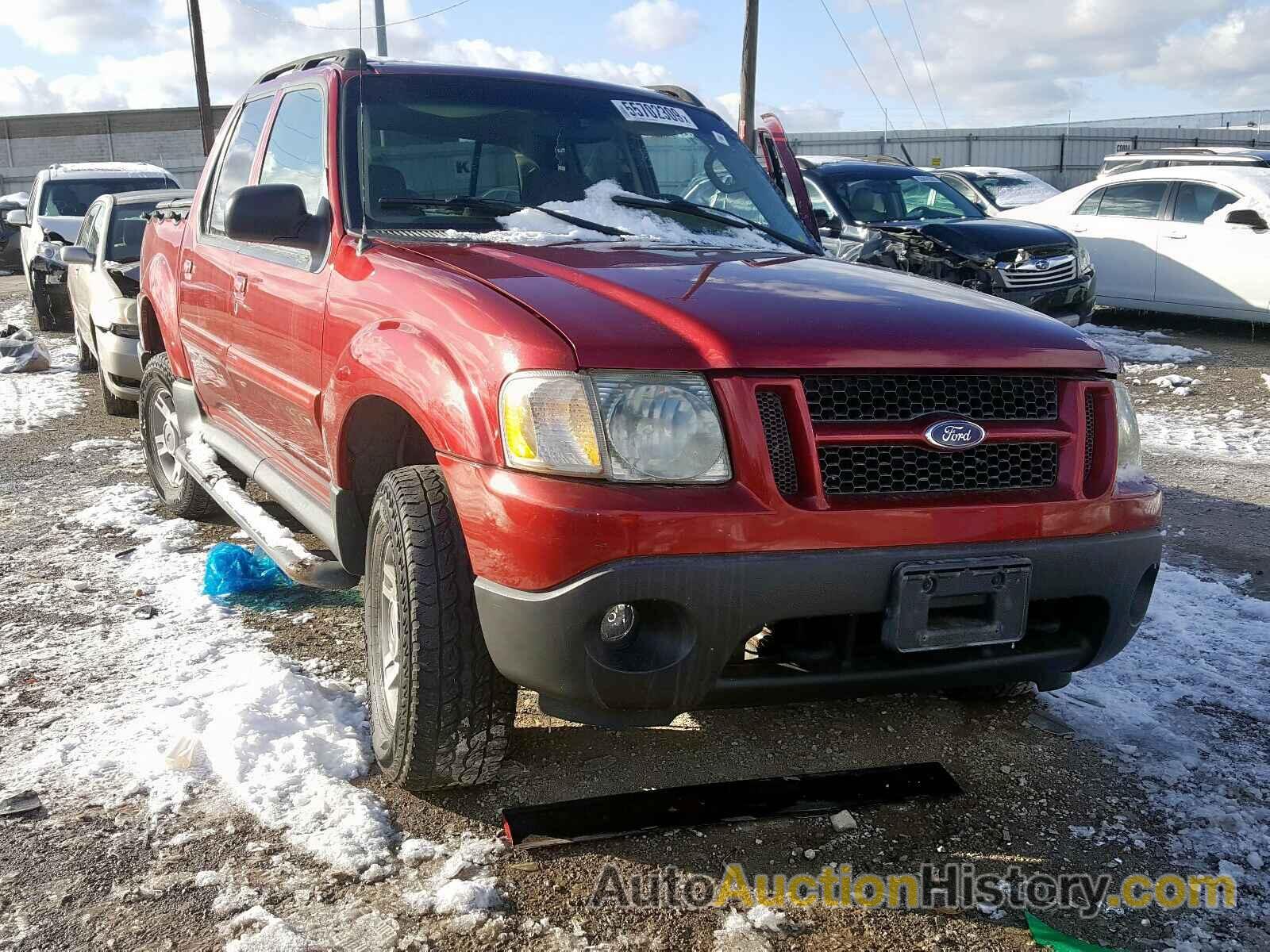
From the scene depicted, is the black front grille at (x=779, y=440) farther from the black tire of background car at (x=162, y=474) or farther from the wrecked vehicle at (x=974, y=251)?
the wrecked vehicle at (x=974, y=251)

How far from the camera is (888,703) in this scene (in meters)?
3.74

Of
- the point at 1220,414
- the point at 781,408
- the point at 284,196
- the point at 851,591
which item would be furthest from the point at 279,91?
the point at 1220,414

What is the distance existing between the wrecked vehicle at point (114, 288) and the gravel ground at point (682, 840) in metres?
4.74

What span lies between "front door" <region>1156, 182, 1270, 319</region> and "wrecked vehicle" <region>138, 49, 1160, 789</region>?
907 centimetres

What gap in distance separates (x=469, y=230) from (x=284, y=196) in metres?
0.53

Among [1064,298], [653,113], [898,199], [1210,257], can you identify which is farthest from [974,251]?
[653,113]

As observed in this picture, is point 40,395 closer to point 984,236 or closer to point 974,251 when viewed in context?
point 974,251

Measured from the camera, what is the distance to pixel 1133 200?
1221cm

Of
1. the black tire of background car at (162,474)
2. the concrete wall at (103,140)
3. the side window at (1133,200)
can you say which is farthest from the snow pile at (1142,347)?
the concrete wall at (103,140)

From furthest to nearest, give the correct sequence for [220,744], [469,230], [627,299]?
1. [469,230]
2. [220,744]
3. [627,299]

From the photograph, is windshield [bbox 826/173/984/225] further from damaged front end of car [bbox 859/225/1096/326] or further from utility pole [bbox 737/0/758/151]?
utility pole [bbox 737/0/758/151]

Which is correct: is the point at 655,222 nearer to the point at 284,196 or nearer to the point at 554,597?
the point at 284,196

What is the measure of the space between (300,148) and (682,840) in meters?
2.56

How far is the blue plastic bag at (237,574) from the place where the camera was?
4.73 m
